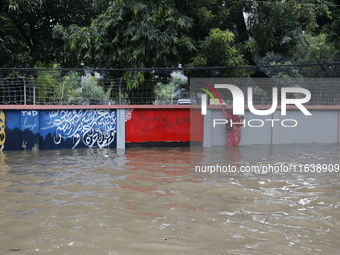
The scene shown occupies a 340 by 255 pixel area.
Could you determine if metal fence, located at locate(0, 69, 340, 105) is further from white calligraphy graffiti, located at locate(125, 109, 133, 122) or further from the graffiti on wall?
the graffiti on wall

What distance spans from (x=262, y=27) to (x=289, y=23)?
86 centimetres

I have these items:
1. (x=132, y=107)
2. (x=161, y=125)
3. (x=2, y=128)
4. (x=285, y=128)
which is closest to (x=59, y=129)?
(x=2, y=128)

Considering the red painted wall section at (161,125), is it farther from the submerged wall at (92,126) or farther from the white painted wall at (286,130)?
the white painted wall at (286,130)

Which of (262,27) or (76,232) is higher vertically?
(262,27)

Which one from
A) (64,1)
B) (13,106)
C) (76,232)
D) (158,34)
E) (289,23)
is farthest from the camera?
(64,1)

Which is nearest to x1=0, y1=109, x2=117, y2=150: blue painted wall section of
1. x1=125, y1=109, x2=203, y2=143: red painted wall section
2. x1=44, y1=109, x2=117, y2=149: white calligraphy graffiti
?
x1=44, y1=109, x2=117, y2=149: white calligraphy graffiti

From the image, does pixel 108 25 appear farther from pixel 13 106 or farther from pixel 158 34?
pixel 13 106

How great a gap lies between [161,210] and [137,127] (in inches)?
232

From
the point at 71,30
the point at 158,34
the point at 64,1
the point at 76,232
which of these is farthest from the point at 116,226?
the point at 64,1

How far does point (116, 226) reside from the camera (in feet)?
10.9

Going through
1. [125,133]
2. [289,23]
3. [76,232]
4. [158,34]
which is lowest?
[76,232]

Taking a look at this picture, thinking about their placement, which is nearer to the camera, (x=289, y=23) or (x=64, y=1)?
(x=289, y=23)

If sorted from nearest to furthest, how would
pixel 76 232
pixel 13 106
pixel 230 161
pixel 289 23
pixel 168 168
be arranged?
pixel 76 232, pixel 168 168, pixel 230 161, pixel 13 106, pixel 289 23

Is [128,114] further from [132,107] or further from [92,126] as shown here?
[92,126]
